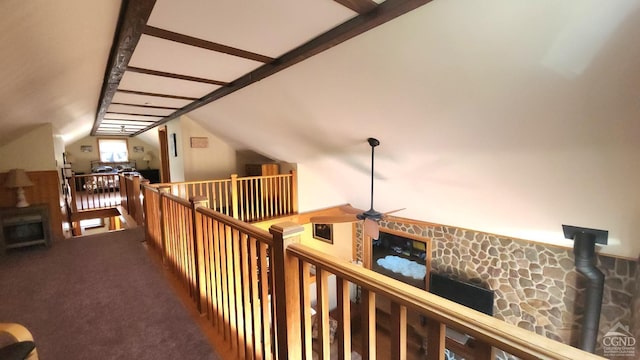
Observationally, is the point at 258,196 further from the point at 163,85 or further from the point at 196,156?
the point at 163,85

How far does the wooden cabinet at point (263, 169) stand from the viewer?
19.5 ft

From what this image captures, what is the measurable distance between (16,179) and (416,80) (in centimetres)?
550

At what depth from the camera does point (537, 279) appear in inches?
159

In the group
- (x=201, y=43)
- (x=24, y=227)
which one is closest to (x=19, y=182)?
(x=24, y=227)

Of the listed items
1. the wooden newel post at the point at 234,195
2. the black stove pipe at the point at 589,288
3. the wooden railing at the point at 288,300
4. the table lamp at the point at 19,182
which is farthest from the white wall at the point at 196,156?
the black stove pipe at the point at 589,288

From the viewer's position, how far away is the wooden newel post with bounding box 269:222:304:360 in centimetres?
122

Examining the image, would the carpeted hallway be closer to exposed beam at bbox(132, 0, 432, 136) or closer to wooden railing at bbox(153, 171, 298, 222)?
wooden railing at bbox(153, 171, 298, 222)

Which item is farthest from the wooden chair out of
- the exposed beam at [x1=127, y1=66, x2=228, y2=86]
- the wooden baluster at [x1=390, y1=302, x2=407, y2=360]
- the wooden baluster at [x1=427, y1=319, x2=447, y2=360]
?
Answer: the exposed beam at [x1=127, y1=66, x2=228, y2=86]

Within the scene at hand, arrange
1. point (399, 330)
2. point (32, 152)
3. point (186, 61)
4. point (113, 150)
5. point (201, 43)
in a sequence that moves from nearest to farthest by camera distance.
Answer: point (399, 330)
point (201, 43)
point (186, 61)
point (32, 152)
point (113, 150)

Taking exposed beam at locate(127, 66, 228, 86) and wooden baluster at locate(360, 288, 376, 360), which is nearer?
wooden baluster at locate(360, 288, 376, 360)

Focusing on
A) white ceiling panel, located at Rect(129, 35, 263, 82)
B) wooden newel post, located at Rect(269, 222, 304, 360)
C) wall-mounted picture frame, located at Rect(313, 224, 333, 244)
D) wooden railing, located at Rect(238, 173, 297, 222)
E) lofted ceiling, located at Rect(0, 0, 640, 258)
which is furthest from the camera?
wall-mounted picture frame, located at Rect(313, 224, 333, 244)

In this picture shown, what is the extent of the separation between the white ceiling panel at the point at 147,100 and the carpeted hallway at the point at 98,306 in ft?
7.78

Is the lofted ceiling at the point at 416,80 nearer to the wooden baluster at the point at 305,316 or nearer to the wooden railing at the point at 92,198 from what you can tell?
the wooden baluster at the point at 305,316

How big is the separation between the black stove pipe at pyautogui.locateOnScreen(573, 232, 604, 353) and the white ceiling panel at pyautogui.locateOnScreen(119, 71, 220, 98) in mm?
5199
